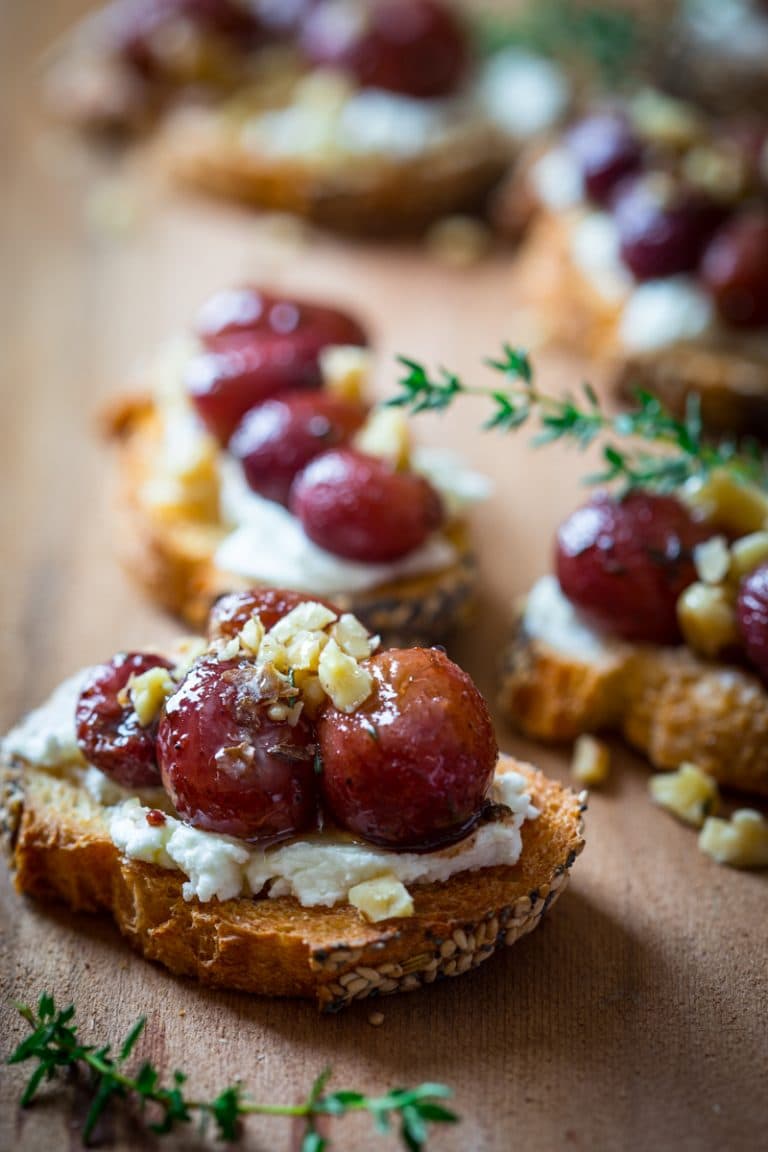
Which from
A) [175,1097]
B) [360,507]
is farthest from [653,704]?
[175,1097]

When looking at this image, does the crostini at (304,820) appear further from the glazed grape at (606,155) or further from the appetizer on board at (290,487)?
the glazed grape at (606,155)

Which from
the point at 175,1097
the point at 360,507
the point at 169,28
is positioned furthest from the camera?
the point at 169,28

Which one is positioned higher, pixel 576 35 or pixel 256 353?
pixel 576 35

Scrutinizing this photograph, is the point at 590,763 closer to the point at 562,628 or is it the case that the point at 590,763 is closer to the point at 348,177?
the point at 562,628

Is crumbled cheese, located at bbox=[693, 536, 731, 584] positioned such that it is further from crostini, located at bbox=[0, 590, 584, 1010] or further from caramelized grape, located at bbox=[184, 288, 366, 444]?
caramelized grape, located at bbox=[184, 288, 366, 444]

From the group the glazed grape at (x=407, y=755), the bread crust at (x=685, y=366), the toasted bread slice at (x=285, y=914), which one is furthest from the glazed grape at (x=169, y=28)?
the glazed grape at (x=407, y=755)

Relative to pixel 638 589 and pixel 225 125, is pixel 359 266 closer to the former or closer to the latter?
pixel 225 125

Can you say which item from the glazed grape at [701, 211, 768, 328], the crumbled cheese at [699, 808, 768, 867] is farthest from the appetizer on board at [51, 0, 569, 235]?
the crumbled cheese at [699, 808, 768, 867]
